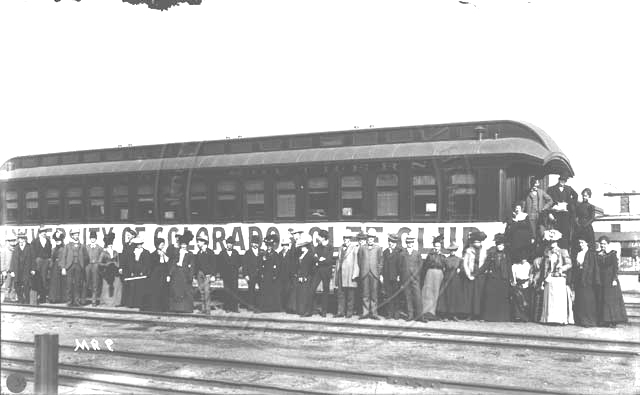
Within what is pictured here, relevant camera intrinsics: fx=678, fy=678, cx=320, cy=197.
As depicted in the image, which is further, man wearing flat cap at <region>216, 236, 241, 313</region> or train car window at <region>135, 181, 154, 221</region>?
train car window at <region>135, 181, 154, 221</region>

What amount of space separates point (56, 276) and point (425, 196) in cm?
896

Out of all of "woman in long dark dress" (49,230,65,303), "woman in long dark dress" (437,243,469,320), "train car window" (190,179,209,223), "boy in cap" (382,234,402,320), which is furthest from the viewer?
"woman in long dark dress" (49,230,65,303)

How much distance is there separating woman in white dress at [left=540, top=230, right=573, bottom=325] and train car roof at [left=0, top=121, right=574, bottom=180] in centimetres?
192

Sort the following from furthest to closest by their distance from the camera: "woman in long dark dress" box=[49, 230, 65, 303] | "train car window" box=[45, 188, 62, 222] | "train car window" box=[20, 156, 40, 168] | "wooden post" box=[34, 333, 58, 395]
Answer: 1. "train car window" box=[20, 156, 40, 168]
2. "train car window" box=[45, 188, 62, 222]
3. "woman in long dark dress" box=[49, 230, 65, 303]
4. "wooden post" box=[34, 333, 58, 395]

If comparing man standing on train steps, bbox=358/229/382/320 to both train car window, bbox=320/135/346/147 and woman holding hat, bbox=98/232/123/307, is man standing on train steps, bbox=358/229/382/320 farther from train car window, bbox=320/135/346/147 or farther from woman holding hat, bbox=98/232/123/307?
woman holding hat, bbox=98/232/123/307

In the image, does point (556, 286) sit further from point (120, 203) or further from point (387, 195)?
point (120, 203)

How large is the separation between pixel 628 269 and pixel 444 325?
952 inches

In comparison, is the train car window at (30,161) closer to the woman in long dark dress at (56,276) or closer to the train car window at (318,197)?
the woman in long dark dress at (56,276)

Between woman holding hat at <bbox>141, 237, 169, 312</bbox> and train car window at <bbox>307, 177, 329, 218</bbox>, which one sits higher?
train car window at <bbox>307, 177, 329, 218</bbox>

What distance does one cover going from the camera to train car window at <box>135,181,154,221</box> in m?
15.4

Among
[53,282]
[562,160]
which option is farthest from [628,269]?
[53,282]

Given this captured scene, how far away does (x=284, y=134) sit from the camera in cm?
1477

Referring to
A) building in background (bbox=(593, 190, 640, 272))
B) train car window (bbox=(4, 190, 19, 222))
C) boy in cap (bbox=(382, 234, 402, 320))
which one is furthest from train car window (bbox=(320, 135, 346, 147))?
building in background (bbox=(593, 190, 640, 272))

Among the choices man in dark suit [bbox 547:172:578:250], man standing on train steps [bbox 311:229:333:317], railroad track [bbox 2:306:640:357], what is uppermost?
man in dark suit [bbox 547:172:578:250]
